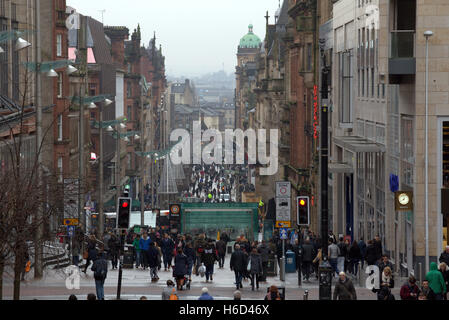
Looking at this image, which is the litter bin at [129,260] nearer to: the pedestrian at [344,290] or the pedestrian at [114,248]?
the pedestrian at [114,248]

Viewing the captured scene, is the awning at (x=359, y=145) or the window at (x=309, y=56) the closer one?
the awning at (x=359, y=145)

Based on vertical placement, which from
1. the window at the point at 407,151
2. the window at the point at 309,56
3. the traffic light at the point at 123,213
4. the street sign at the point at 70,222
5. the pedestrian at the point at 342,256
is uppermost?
the window at the point at 309,56

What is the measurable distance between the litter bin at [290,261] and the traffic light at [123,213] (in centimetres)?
913

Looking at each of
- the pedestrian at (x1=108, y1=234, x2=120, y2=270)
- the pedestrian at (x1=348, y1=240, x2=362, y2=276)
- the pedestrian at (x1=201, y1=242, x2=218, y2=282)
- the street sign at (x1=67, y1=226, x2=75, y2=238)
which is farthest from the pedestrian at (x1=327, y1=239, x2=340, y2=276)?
the pedestrian at (x1=108, y1=234, x2=120, y2=270)

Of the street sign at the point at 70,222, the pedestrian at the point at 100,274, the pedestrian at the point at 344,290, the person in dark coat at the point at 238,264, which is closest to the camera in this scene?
the pedestrian at the point at 344,290

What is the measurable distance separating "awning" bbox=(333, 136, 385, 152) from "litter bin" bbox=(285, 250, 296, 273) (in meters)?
5.38

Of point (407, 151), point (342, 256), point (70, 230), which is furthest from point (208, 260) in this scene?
point (407, 151)

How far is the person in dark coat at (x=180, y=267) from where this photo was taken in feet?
97.9

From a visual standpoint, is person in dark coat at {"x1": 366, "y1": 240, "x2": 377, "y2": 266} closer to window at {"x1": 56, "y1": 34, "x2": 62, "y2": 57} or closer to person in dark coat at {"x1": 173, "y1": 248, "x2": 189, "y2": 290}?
person in dark coat at {"x1": 173, "y1": 248, "x2": 189, "y2": 290}

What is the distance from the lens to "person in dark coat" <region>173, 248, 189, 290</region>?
29.8m

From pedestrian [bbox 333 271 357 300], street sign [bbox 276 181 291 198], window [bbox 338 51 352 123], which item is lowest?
pedestrian [bbox 333 271 357 300]

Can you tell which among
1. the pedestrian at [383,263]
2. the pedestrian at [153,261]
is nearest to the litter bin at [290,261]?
the pedestrian at [153,261]
